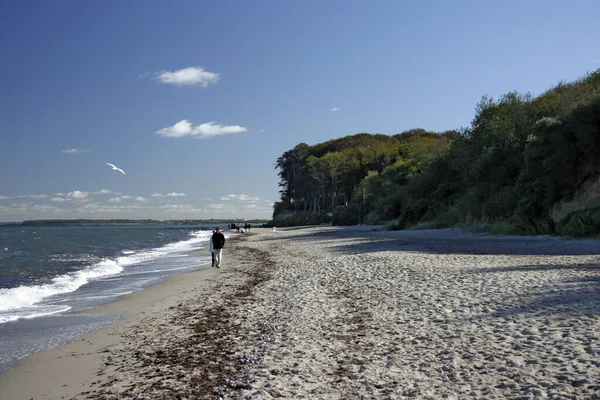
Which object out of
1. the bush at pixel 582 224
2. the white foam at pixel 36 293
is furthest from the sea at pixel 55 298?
the bush at pixel 582 224

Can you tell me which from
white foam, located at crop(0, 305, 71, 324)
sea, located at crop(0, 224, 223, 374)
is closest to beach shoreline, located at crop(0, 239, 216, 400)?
sea, located at crop(0, 224, 223, 374)

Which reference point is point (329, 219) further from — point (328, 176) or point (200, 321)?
point (200, 321)

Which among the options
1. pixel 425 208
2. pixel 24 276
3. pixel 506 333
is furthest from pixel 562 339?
pixel 425 208

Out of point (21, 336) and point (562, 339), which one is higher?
point (562, 339)

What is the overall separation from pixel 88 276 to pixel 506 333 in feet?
58.9

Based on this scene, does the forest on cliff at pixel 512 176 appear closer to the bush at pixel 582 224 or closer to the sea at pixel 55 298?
the bush at pixel 582 224

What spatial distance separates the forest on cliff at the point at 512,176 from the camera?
2234 cm

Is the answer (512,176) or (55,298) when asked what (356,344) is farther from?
(512,176)

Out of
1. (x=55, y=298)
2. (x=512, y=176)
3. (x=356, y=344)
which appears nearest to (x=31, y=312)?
(x=55, y=298)

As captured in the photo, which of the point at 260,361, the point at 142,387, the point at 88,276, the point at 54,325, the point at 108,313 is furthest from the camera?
the point at 88,276

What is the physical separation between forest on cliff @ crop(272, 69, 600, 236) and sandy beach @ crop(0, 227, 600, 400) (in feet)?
40.7

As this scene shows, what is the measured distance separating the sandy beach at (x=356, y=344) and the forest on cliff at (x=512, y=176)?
12.4 metres

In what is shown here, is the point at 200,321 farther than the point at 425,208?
No

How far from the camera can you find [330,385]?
5.12m
